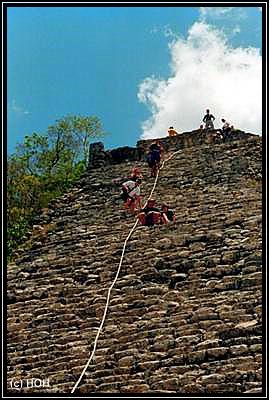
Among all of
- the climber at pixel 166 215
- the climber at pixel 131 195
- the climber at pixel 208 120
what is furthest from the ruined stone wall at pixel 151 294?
the climber at pixel 208 120

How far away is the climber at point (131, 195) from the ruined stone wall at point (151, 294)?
0.26 meters

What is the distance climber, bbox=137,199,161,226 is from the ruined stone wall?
18cm

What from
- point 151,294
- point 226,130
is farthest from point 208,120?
point 151,294

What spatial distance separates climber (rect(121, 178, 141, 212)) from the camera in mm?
11664

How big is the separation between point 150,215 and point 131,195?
1366 mm

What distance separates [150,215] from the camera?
10422mm

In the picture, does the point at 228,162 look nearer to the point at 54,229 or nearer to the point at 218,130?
the point at 218,130

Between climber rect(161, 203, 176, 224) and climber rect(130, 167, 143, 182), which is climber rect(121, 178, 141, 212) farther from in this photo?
climber rect(161, 203, 176, 224)

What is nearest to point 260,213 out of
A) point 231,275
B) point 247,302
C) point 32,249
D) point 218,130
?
point 231,275

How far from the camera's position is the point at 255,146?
13.5 metres

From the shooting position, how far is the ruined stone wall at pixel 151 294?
6000 millimetres

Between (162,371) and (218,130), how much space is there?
33.2ft

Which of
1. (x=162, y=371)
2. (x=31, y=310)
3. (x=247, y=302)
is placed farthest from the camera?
(x=31, y=310)

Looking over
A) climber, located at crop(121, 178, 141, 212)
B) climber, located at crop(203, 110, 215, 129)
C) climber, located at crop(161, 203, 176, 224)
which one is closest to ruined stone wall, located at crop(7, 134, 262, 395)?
climber, located at crop(161, 203, 176, 224)
